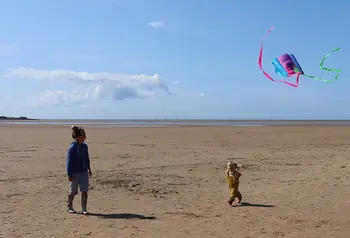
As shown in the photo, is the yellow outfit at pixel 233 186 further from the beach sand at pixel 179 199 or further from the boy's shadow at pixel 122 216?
the boy's shadow at pixel 122 216

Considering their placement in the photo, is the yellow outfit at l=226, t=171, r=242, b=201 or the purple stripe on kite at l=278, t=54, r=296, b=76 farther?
the purple stripe on kite at l=278, t=54, r=296, b=76

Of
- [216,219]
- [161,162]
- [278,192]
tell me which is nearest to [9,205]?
[216,219]

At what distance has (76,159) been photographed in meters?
8.41

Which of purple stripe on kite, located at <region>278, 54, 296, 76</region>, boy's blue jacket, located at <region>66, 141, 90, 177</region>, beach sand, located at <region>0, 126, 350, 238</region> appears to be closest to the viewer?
beach sand, located at <region>0, 126, 350, 238</region>

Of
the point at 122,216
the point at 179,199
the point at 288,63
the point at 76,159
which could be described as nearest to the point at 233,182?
the point at 179,199

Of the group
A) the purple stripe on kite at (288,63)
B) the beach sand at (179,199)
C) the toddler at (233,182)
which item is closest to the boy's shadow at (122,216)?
the beach sand at (179,199)

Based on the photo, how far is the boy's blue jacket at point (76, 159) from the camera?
8.38 metres

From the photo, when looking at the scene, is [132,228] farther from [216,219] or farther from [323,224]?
[323,224]

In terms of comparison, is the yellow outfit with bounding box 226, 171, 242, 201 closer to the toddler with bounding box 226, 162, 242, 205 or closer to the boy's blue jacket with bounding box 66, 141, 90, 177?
the toddler with bounding box 226, 162, 242, 205

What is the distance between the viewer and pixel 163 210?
8.58m

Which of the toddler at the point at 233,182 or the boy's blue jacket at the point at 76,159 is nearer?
the boy's blue jacket at the point at 76,159

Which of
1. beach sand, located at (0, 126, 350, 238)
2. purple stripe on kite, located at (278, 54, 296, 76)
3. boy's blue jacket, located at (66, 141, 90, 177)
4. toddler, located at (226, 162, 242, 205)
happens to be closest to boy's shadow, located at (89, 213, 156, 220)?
beach sand, located at (0, 126, 350, 238)

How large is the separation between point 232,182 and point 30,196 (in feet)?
14.7

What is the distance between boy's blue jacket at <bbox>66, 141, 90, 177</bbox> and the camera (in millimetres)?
8375
